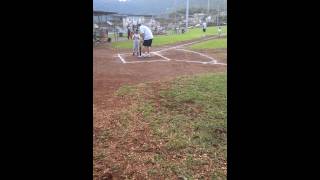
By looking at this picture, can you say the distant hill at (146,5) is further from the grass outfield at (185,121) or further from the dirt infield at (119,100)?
the grass outfield at (185,121)

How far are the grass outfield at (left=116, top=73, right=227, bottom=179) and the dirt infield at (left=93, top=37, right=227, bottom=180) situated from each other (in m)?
0.20

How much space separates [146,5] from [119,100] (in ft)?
185

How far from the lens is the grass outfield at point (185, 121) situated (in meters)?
3.91

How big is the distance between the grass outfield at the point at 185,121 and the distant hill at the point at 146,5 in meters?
35.8

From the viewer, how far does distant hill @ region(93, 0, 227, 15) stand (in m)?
46.6

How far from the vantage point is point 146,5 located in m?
61.1

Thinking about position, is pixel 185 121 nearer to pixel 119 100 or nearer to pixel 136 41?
pixel 119 100

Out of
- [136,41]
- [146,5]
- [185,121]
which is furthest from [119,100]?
[146,5]

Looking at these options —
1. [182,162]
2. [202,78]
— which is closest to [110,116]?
[182,162]

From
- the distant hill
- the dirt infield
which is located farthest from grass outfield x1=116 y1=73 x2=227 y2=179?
the distant hill

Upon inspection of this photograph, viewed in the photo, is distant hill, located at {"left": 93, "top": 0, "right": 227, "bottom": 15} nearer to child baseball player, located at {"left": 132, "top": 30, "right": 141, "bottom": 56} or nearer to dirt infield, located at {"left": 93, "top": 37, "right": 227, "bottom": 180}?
child baseball player, located at {"left": 132, "top": 30, "right": 141, "bottom": 56}
